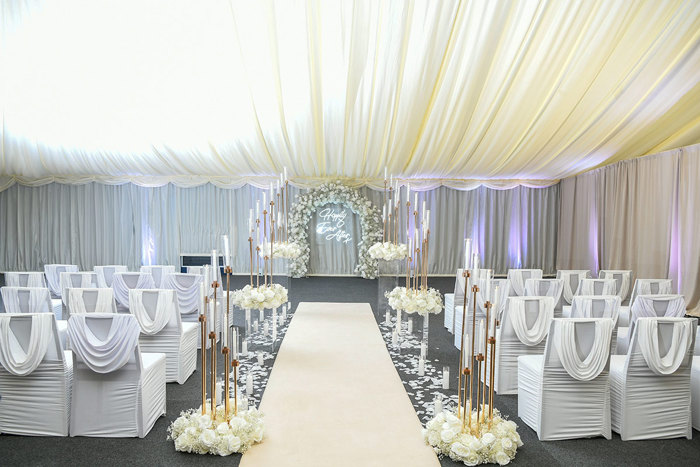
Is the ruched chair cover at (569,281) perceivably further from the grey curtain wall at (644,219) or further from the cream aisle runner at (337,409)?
the cream aisle runner at (337,409)

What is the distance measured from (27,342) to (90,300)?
1.32m

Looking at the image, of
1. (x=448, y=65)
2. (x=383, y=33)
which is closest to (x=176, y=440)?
(x=383, y=33)

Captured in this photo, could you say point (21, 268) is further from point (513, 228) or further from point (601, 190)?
point (601, 190)

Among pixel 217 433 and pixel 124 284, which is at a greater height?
pixel 124 284

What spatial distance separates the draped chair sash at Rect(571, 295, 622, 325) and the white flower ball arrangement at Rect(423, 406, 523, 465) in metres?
1.70

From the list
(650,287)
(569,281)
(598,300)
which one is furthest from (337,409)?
(569,281)

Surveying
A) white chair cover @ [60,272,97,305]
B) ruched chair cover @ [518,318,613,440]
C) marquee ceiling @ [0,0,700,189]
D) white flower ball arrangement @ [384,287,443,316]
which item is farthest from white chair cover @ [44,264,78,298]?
ruched chair cover @ [518,318,613,440]

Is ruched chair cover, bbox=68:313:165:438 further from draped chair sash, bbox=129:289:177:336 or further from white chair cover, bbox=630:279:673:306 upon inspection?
white chair cover, bbox=630:279:673:306

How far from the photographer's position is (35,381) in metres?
3.06

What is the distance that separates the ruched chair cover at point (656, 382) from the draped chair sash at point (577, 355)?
0.23 meters

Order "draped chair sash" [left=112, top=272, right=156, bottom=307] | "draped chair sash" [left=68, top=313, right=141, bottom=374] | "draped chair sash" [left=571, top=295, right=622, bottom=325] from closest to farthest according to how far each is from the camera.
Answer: "draped chair sash" [left=68, top=313, right=141, bottom=374] → "draped chair sash" [left=571, top=295, right=622, bottom=325] → "draped chair sash" [left=112, top=272, right=156, bottom=307]

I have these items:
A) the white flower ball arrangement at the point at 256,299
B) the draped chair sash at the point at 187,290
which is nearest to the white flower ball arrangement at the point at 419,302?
the white flower ball arrangement at the point at 256,299

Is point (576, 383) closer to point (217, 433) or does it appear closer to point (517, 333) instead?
point (517, 333)

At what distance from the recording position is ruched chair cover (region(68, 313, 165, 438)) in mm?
2992
